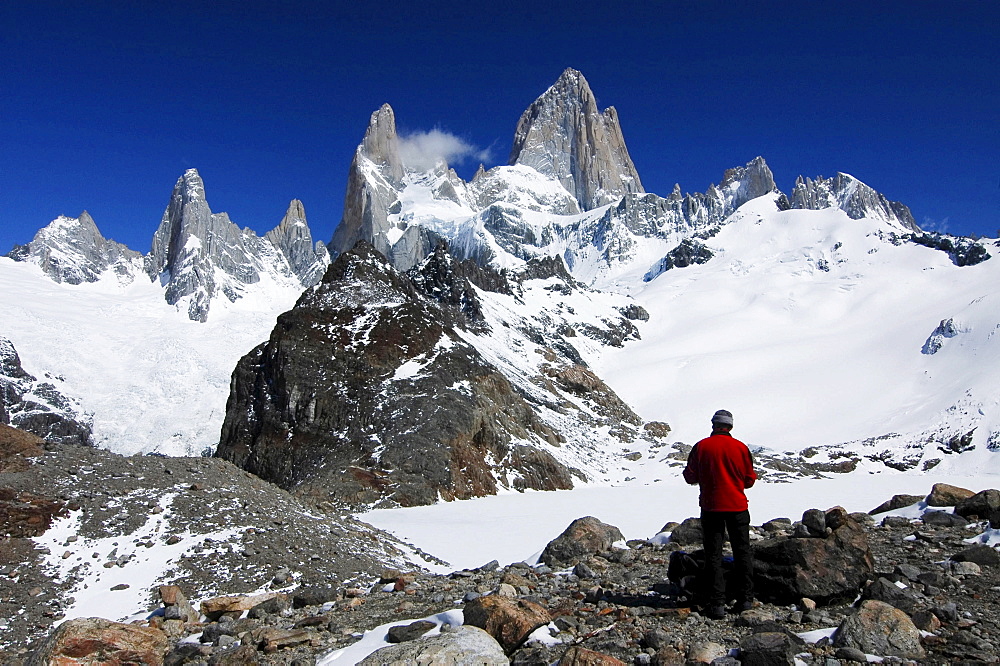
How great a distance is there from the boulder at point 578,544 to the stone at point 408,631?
5.85 m

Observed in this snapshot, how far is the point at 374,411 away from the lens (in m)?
41.0

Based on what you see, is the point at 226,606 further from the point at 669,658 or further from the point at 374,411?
the point at 374,411

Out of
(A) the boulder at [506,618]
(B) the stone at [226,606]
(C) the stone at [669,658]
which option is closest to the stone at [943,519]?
(C) the stone at [669,658]

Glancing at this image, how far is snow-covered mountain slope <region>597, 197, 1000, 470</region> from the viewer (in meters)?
80.7

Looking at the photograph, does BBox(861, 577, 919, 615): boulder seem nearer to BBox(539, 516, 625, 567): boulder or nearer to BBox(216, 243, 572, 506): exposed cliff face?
BBox(539, 516, 625, 567): boulder

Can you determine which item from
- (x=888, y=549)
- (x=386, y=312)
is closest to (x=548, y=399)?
(x=386, y=312)

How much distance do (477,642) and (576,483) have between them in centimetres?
4287

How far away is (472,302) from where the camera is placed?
9494 centimetres

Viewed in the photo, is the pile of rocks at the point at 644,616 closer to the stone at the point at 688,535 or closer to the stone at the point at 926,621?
the stone at the point at 926,621

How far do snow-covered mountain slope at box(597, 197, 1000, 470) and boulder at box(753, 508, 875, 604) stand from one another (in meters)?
75.0

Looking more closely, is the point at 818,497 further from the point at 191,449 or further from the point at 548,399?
the point at 191,449

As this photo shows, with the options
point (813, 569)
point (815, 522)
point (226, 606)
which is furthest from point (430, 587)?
point (815, 522)

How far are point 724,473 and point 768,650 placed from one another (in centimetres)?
262

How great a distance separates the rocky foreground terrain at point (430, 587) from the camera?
22.1 ft
